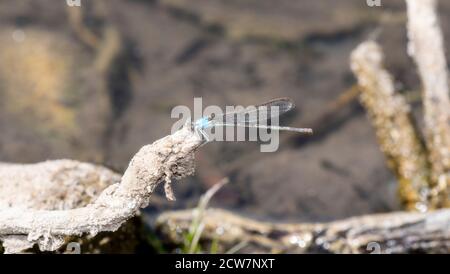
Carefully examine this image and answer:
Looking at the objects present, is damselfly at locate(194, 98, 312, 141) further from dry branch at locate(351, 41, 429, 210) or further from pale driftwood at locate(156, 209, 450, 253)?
dry branch at locate(351, 41, 429, 210)

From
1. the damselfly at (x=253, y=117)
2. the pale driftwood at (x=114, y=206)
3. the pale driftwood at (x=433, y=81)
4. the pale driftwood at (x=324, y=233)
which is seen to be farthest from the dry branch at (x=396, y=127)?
the pale driftwood at (x=114, y=206)

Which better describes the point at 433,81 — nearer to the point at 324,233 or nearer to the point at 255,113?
the point at 324,233

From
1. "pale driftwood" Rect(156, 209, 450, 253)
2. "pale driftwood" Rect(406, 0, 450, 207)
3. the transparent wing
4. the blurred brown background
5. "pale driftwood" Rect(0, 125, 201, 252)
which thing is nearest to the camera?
"pale driftwood" Rect(0, 125, 201, 252)

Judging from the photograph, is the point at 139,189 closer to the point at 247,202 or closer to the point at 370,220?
the point at 370,220

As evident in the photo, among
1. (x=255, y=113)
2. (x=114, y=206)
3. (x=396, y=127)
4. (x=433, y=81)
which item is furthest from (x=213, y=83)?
(x=114, y=206)

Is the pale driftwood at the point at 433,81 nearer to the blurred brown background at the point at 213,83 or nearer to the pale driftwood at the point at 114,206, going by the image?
the blurred brown background at the point at 213,83

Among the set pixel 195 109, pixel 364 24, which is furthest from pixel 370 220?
pixel 364 24

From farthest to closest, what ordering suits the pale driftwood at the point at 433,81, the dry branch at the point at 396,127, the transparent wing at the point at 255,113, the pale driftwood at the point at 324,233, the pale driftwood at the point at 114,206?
the dry branch at the point at 396,127 < the pale driftwood at the point at 433,81 < the pale driftwood at the point at 324,233 < the transparent wing at the point at 255,113 < the pale driftwood at the point at 114,206

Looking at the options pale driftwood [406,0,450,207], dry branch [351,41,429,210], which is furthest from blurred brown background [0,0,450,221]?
Answer: pale driftwood [406,0,450,207]
